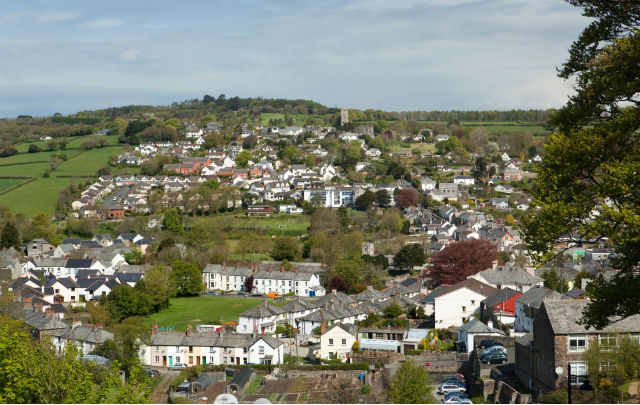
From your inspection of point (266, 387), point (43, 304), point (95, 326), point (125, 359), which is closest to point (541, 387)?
point (266, 387)

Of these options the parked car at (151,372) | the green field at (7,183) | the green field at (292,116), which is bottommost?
the parked car at (151,372)

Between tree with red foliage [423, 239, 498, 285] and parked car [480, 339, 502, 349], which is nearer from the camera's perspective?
parked car [480, 339, 502, 349]

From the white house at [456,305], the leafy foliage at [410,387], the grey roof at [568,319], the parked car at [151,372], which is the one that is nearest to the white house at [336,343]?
the white house at [456,305]

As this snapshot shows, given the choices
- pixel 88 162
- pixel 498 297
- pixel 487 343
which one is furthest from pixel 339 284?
pixel 88 162

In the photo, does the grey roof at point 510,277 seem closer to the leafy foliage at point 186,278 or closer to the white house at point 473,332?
the white house at point 473,332

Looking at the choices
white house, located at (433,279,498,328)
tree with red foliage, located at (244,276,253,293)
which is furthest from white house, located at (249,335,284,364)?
tree with red foliage, located at (244,276,253,293)

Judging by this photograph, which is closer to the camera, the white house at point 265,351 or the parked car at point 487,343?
the parked car at point 487,343

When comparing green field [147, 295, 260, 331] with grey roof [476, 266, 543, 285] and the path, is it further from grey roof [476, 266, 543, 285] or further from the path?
the path
